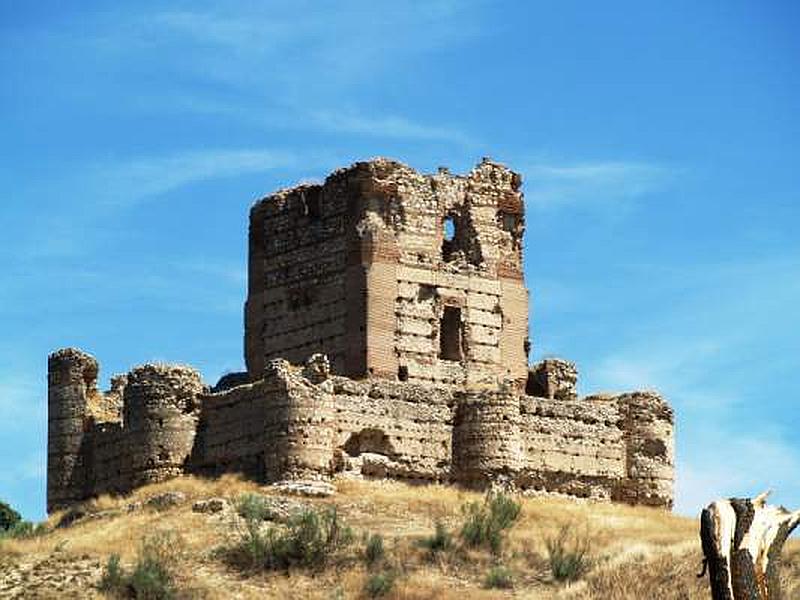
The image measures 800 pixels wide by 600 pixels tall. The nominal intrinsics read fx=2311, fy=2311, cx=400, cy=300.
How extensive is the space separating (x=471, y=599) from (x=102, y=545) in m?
7.72

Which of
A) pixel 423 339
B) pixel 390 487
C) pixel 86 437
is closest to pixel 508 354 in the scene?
pixel 423 339

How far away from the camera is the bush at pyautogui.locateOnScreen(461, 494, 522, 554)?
4419 cm

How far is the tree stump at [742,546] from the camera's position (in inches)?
1008

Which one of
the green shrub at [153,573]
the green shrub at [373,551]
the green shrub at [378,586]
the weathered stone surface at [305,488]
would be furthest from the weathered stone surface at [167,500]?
the green shrub at [378,586]

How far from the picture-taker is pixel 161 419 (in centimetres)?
4831

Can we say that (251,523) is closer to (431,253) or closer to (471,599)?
(471,599)

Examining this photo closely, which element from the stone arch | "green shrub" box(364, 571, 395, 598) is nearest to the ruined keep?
the stone arch

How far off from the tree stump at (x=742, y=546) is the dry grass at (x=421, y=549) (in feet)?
38.9

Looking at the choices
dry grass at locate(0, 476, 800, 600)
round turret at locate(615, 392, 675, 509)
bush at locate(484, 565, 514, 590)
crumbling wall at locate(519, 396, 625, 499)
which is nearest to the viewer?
dry grass at locate(0, 476, 800, 600)

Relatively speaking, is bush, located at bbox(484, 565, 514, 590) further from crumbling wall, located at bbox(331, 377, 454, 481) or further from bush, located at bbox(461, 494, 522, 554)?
crumbling wall, located at bbox(331, 377, 454, 481)

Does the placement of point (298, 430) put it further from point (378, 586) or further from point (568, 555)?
point (568, 555)

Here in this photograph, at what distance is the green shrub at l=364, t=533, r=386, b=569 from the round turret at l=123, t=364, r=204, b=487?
6612 millimetres

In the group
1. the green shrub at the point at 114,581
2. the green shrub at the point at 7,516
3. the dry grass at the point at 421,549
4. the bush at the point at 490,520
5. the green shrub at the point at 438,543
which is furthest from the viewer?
the green shrub at the point at 7,516

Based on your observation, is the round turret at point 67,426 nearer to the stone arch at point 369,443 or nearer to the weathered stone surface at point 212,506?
the weathered stone surface at point 212,506
